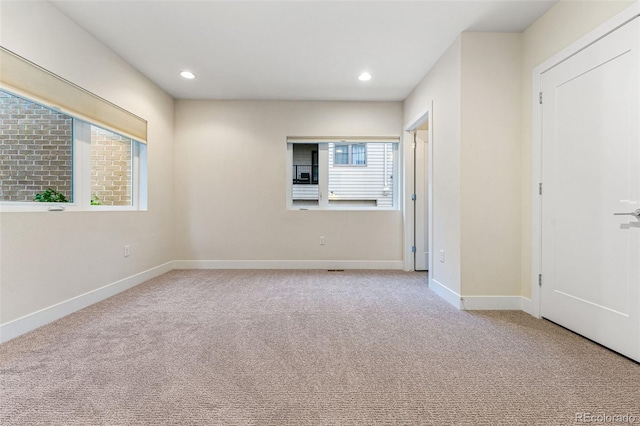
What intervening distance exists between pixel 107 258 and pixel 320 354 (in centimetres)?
253

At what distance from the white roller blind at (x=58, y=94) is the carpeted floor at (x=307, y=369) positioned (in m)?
1.79

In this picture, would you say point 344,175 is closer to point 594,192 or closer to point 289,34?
point 289,34

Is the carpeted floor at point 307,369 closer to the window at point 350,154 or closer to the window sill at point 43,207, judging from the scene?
the window sill at point 43,207

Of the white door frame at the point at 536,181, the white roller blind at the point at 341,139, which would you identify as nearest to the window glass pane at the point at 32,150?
the white roller blind at the point at 341,139

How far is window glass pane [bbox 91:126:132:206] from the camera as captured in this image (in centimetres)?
288

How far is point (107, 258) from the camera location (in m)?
2.94

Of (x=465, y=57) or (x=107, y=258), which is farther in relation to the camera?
(x=107, y=258)

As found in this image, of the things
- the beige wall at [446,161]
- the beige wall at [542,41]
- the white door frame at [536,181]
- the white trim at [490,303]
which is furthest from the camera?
the beige wall at [446,161]

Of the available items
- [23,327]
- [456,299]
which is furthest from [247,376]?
[456,299]

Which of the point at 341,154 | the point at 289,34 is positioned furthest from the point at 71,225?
the point at 341,154

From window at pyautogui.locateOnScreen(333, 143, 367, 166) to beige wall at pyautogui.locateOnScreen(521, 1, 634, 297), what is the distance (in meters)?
2.33

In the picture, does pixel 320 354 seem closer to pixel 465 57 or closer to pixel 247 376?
pixel 247 376

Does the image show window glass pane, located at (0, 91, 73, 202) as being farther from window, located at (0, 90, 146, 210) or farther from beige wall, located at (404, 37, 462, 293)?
beige wall, located at (404, 37, 462, 293)

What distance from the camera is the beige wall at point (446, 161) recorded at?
8.90 feet
